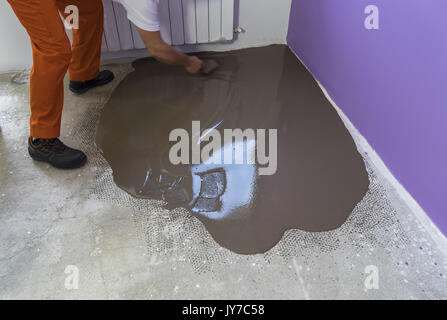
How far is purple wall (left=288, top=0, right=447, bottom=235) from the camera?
1.22 metres

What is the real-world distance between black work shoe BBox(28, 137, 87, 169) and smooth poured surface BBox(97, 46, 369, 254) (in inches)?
5.3

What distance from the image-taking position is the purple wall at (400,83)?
1.22m

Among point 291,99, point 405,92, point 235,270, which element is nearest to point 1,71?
point 291,99

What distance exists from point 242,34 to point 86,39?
106cm

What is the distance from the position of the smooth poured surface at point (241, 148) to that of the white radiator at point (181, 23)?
0.59ft

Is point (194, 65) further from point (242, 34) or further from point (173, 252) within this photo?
point (173, 252)

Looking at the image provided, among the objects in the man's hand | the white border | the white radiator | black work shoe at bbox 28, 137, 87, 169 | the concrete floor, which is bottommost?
the concrete floor

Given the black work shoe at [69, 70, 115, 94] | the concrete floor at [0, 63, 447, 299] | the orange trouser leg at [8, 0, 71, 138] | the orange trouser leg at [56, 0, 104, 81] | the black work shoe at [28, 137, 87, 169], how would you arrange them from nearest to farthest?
the concrete floor at [0, 63, 447, 299] < the orange trouser leg at [8, 0, 71, 138] < the black work shoe at [28, 137, 87, 169] < the orange trouser leg at [56, 0, 104, 81] < the black work shoe at [69, 70, 115, 94]

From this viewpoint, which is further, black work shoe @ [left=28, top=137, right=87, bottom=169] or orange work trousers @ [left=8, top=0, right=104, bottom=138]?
black work shoe @ [left=28, top=137, right=87, bottom=169]

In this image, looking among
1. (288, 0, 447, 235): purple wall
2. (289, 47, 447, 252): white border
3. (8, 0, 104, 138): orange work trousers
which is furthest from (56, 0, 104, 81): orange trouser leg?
(289, 47, 447, 252): white border

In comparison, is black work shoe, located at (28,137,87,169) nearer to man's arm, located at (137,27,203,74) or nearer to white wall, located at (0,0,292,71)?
man's arm, located at (137,27,203,74)

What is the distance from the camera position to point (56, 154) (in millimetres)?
1562

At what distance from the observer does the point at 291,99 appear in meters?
1.98
